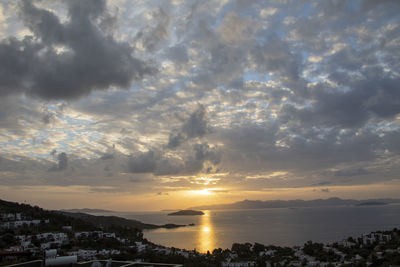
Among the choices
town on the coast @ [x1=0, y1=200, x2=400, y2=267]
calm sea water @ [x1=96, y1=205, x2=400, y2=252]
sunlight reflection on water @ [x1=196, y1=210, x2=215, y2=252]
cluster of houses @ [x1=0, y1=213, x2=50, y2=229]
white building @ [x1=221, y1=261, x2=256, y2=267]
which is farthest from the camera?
calm sea water @ [x1=96, y1=205, x2=400, y2=252]

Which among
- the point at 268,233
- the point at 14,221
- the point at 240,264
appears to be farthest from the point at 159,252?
the point at 268,233

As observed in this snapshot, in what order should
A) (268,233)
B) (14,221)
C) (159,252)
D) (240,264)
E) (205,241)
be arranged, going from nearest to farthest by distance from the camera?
(240,264)
(159,252)
(14,221)
(205,241)
(268,233)

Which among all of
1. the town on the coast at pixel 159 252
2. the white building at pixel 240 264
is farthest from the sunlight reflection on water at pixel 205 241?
the white building at pixel 240 264

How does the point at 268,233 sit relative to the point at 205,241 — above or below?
below

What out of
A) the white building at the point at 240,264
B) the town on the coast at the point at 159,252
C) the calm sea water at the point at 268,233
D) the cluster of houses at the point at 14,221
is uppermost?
the cluster of houses at the point at 14,221

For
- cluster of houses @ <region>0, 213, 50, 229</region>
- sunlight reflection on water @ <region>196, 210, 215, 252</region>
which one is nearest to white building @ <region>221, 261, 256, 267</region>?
cluster of houses @ <region>0, 213, 50, 229</region>

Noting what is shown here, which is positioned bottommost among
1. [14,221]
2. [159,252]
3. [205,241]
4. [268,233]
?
[268,233]

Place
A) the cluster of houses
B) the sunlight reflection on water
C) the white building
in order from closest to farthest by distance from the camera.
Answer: the white building → the cluster of houses → the sunlight reflection on water

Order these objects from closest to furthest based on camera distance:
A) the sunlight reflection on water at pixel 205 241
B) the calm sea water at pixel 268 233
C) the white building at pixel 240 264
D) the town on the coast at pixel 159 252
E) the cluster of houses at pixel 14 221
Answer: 1. the town on the coast at pixel 159 252
2. the white building at pixel 240 264
3. the cluster of houses at pixel 14 221
4. the sunlight reflection on water at pixel 205 241
5. the calm sea water at pixel 268 233

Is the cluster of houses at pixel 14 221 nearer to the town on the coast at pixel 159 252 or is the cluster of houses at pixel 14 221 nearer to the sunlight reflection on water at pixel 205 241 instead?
the town on the coast at pixel 159 252

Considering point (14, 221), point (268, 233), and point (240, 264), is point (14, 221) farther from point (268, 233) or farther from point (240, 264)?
point (268, 233)

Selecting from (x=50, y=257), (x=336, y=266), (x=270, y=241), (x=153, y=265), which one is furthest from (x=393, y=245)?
(x=270, y=241)

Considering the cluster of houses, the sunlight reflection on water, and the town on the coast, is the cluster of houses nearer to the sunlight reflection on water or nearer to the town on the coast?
the town on the coast

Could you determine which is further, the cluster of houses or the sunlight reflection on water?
the sunlight reflection on water
